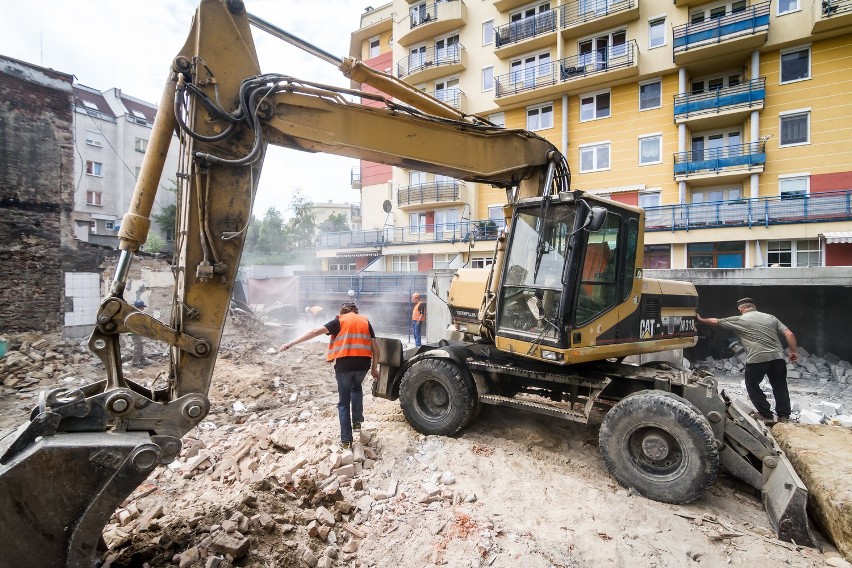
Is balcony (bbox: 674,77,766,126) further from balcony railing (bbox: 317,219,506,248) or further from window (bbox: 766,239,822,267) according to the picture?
balcony railing (bbox: 317,219,506,248)

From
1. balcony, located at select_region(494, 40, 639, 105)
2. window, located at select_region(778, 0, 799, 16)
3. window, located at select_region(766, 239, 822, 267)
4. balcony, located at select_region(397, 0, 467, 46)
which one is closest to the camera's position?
window, located at select_region(766, 239, 822, 267)

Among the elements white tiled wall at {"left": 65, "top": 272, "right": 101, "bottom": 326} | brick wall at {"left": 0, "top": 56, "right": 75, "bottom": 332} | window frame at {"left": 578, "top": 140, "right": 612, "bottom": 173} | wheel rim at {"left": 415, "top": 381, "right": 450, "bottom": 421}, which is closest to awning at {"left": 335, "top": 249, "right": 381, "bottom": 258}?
window frame at {"left": 578, "top": 140, "right": 612, "bottom": 173}

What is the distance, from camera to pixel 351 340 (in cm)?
499

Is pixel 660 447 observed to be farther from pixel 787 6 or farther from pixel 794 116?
pixel 787 6

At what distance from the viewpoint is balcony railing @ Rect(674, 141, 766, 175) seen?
699 inches

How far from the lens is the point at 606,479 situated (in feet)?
14.8

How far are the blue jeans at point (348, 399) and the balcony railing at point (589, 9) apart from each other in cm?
2135

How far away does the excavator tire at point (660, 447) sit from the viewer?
157 inches

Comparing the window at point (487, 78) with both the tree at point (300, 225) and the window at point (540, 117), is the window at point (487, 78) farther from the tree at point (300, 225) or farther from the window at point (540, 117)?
the tree at point (300, 225)

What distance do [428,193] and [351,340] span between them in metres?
20.9

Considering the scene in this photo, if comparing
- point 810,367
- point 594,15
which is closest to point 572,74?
point 594,15

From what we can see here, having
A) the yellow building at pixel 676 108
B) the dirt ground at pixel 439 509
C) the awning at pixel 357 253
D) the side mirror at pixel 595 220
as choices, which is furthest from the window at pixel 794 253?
the awning at pixel 357 253

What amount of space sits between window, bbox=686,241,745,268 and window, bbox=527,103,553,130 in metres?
9.01

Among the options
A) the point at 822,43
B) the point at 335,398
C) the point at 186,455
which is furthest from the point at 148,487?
the point at 822,43
